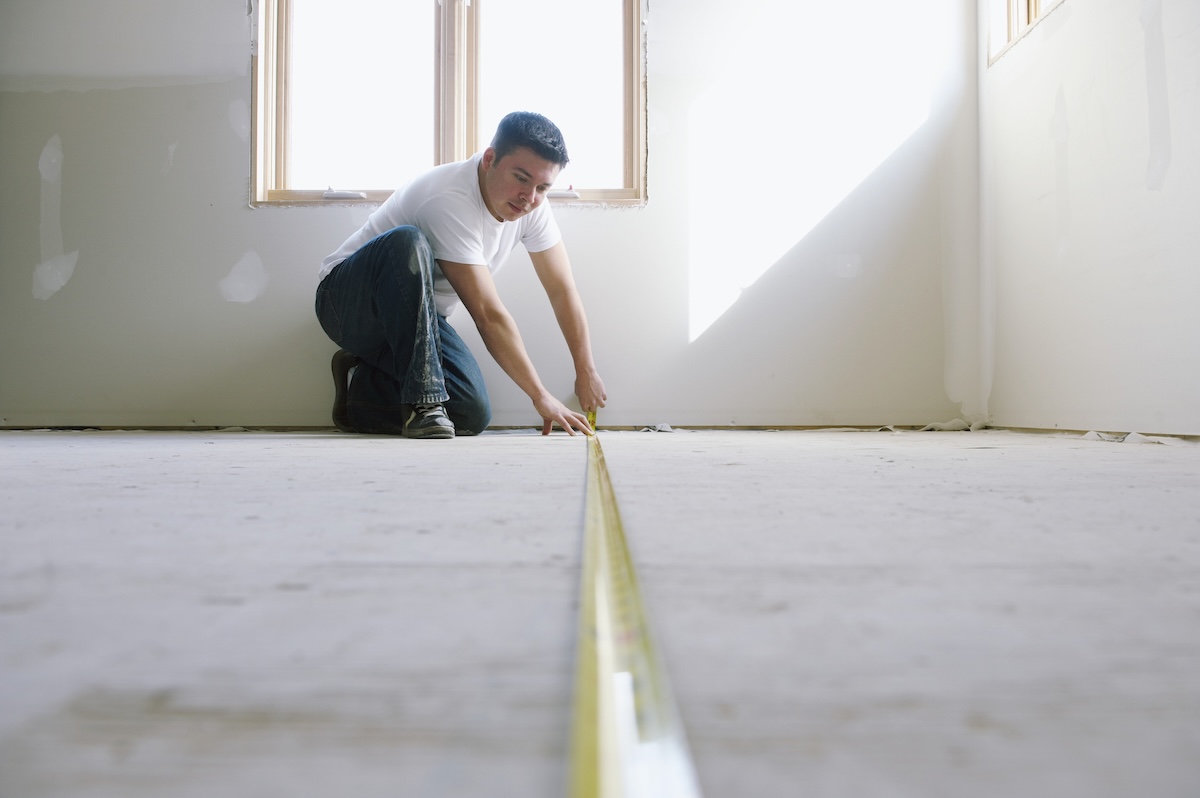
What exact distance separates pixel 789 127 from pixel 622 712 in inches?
116

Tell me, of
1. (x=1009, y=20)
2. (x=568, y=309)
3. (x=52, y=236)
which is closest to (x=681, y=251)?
(x=568, y=309)

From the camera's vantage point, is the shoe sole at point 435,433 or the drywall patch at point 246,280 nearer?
the shoe sole at point 435,433

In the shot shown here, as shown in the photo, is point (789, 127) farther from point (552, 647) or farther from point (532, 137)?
point (552, 647)

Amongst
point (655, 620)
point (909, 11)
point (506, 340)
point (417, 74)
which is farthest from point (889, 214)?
point (655, 620)

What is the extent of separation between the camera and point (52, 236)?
296cm

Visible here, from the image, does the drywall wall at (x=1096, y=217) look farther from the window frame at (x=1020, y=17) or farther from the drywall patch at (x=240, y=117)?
the drywall patch at (x=240, y=117)

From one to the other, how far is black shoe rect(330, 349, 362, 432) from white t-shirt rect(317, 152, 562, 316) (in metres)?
0.30

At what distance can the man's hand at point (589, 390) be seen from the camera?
106 inches

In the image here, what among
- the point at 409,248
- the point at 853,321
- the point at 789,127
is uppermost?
the point at 789,127

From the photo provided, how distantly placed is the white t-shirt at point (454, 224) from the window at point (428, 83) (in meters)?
Result: 0.43

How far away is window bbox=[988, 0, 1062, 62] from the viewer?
264 centimetres

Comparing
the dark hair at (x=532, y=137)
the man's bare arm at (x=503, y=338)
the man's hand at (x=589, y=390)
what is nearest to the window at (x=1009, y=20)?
the dark hair at (x=532, y=137)

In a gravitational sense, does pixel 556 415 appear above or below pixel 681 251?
below

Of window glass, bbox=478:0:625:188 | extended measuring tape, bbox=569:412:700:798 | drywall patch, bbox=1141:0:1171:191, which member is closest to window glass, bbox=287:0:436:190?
window glass, bbox=478:0:625:188
